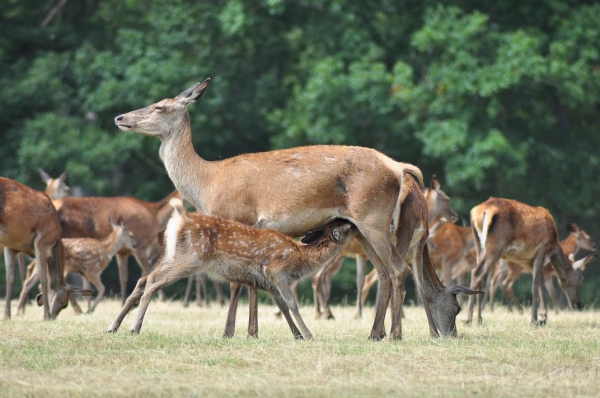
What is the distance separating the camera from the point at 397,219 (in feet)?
29.9

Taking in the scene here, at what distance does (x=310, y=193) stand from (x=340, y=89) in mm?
11333

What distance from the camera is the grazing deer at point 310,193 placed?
342 inches

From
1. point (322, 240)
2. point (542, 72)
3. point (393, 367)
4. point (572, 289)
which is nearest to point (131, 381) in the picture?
point (393, 367)

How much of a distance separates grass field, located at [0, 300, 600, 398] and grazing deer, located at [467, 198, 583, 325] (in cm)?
240

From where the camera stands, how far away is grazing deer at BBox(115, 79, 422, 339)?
8695 mm

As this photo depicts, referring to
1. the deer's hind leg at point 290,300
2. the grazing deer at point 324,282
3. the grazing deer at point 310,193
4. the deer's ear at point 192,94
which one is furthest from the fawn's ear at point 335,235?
the grazing deer at point 324,282

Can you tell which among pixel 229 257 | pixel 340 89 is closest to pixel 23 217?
pixel 229 257

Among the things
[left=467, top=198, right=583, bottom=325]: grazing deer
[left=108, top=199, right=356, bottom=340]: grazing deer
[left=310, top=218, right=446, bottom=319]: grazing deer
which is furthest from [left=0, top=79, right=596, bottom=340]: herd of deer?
[left=310, top=218, right=446, bottom=319]: grazing deer

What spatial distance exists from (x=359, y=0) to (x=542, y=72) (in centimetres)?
501

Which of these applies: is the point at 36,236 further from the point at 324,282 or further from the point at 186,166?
the point at 324,282

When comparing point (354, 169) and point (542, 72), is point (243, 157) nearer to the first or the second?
point (354, 169)

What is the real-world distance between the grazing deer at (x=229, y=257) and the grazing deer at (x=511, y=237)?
11.8ft

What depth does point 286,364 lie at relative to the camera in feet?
23.1

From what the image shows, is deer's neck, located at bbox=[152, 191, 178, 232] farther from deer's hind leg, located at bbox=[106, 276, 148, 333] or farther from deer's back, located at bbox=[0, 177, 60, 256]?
deer's hind leg, located at bbox=[106, 276, 148, 333]
